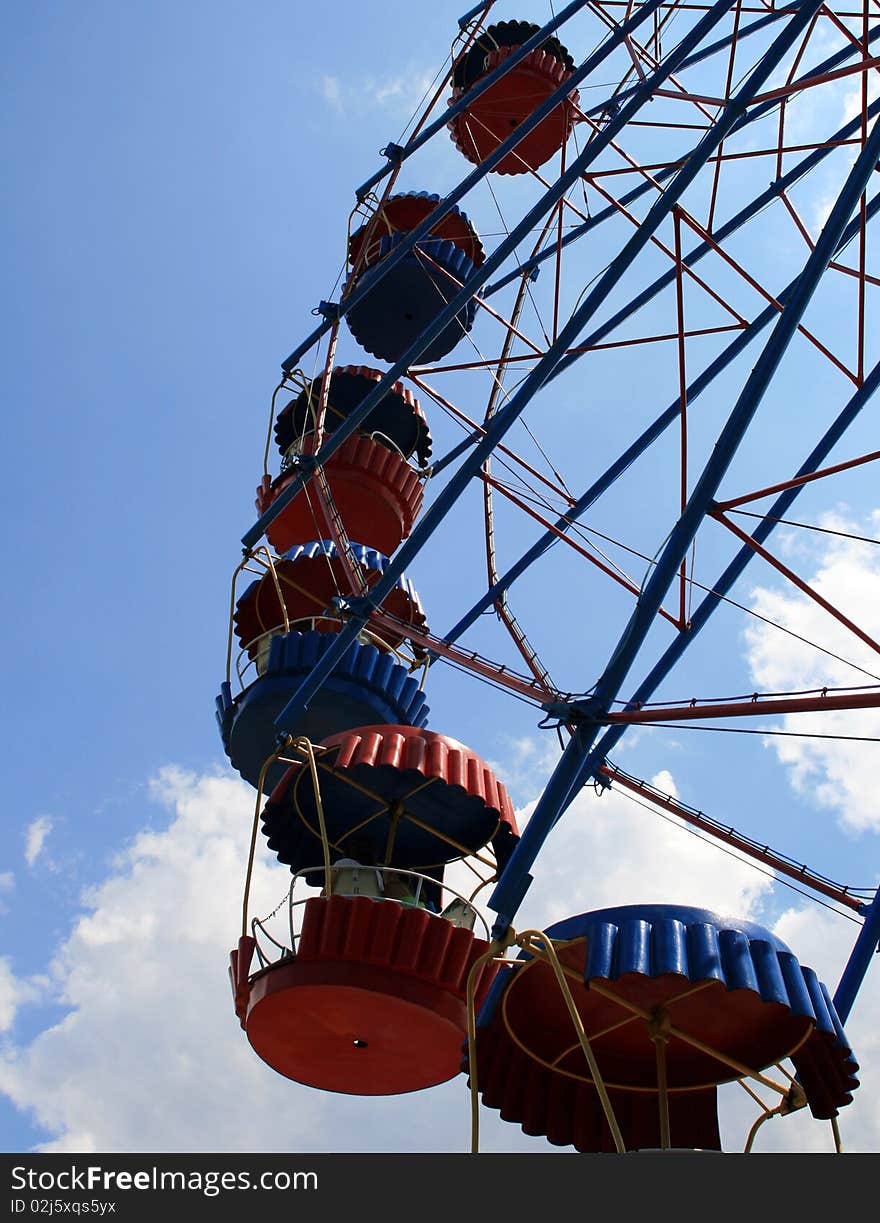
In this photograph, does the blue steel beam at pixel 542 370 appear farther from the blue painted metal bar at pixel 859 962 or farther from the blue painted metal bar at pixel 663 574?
the blue painted metal bar at pixel 859 962

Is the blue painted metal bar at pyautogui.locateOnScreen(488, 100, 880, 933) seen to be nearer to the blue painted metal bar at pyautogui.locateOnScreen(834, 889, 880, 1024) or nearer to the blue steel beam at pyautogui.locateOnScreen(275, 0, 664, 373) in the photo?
the blue painted metal bar at pyautogui.locateOnScreen(834, 889, 880, 1024)

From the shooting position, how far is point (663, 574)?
439 inches

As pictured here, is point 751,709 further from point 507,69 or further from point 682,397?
point 507,69

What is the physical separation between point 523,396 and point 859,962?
281 inches

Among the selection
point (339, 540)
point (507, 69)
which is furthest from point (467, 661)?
point (507, 69)

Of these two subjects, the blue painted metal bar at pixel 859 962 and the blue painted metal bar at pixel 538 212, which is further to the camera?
the blue painted metal bar at pixel 538 212

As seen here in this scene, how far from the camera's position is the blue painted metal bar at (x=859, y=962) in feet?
37.7

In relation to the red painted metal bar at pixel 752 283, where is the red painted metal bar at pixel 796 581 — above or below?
below

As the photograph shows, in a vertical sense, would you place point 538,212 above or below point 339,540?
above

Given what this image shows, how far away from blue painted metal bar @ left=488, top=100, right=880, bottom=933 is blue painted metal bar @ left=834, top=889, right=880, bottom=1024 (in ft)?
9.63

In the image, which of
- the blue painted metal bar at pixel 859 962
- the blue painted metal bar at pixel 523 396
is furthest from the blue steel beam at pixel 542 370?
the blue painted metal bar at pixel 859 962

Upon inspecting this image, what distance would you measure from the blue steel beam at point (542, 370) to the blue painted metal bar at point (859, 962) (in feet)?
19.5

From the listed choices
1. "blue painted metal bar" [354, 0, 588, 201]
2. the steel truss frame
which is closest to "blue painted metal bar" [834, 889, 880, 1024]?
the steel truss frame
